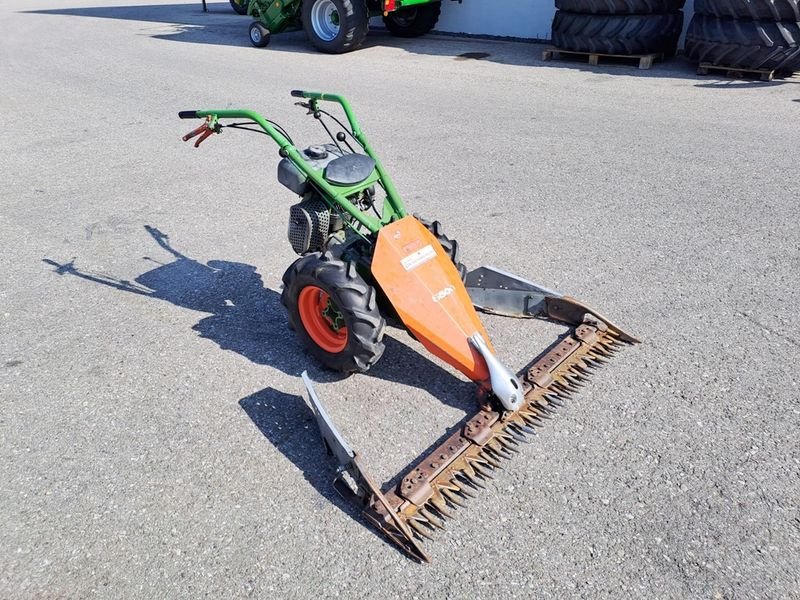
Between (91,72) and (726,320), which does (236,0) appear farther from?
(726,320)

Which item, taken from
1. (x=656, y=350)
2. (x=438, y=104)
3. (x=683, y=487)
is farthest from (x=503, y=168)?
(x=683, y=487)

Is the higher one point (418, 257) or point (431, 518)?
point (418, 257)

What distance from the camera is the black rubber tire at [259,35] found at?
1312cm

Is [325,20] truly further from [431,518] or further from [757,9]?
[431,518]

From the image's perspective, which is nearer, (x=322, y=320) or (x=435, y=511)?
(x=435, y=511)

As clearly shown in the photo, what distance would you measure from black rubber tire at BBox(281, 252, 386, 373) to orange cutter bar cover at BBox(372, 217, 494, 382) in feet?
0.38

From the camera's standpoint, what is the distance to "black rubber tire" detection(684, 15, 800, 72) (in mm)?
9047

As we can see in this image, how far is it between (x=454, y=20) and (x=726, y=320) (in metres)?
11.4

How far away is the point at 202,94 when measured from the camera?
1012 centimetres

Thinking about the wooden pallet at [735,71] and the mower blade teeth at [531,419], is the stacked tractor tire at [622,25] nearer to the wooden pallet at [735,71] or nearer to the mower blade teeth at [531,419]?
the wooden pallet at [735,71]

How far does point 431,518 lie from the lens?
2.89 metres

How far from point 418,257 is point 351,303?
1.51 feet

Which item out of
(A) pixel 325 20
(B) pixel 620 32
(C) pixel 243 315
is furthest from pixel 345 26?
(C) pixel 243 315

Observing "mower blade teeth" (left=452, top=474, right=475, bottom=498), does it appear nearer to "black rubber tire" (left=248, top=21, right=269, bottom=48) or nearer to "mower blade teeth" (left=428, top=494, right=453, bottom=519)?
"mower blade teeth" (left=428, top=494, right=453, bottom=519)
